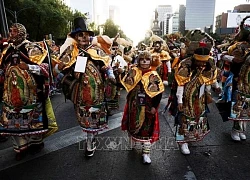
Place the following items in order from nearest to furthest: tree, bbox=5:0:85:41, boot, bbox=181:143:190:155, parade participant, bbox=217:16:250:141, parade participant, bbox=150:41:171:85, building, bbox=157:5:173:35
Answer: boot, bbox=181:143:190:155 → parade participant, bbox=217:16:250:141 → parade participant, bbox=150:41:171:85 → tree, bbox=5:0:85:41 → building, bbox=157:5:173:35

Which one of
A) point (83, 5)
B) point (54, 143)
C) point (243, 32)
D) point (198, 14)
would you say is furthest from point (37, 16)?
point (83, 5)

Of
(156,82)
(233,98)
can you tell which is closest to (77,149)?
(156,82)

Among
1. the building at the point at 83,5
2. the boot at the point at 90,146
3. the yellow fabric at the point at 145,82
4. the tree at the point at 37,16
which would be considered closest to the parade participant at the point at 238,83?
the yellow fabric at the point at 145,82

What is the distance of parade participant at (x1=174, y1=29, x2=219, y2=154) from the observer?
3.57 meters

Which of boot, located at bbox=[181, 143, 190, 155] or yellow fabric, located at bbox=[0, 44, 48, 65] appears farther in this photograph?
boot, located at bbox=[181, 143, 190, 155]

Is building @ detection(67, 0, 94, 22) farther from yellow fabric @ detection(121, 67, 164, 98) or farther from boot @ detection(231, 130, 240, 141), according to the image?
yellow fabric @ detection(121, 67, 164, 98)

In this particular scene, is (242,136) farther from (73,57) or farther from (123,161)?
(73,57)

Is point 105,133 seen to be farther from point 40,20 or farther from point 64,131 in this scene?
point 40,20

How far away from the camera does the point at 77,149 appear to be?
411 centimetres

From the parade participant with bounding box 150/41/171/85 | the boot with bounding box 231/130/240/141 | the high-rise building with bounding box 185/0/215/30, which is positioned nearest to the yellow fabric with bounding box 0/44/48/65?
the boot with bounding box 231/130/240/141

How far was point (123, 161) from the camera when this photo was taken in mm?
3713

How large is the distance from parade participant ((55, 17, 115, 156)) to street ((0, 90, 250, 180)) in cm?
55

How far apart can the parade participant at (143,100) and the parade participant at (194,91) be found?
0.40m

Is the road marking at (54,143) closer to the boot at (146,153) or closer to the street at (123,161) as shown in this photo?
the street at (123,161)
